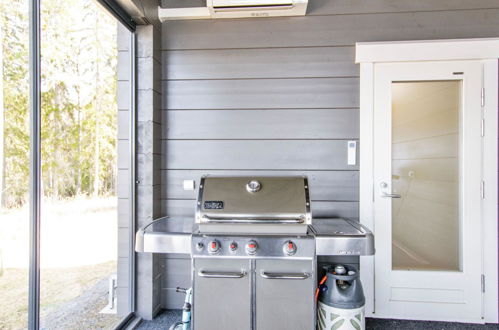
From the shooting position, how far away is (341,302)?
6.17 feet

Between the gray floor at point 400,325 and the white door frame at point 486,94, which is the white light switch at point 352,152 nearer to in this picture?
the white door frame at point 486,94

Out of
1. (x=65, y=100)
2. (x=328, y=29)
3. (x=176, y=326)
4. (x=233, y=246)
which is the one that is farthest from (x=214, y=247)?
(x=328, y=29)

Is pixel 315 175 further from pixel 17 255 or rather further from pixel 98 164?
pixel 17 255

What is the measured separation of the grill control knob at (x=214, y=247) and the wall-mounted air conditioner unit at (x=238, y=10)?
186 cm

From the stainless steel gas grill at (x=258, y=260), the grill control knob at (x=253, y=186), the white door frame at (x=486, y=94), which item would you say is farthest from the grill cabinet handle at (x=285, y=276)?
the white door frame at (x=486, y=94)

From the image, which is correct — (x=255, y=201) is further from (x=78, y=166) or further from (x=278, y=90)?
(x=78, y=166)

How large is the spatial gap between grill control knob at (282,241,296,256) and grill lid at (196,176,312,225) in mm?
133

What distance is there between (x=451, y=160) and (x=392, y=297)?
125 centimetres

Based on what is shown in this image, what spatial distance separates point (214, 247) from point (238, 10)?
189cm

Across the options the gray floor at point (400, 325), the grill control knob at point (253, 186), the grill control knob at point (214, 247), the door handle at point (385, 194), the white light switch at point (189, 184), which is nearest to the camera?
the grill control knob at point (214, 247)

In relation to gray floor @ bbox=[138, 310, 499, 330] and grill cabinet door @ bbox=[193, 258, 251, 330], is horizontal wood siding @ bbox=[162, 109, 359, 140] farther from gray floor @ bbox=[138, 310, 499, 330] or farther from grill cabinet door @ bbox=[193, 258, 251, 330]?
gray floor @ bbox=[138, 310, 499, 330]

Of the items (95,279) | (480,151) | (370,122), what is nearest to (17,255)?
(95,279)

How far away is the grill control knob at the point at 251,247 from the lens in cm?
169

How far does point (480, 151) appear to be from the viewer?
224cm
